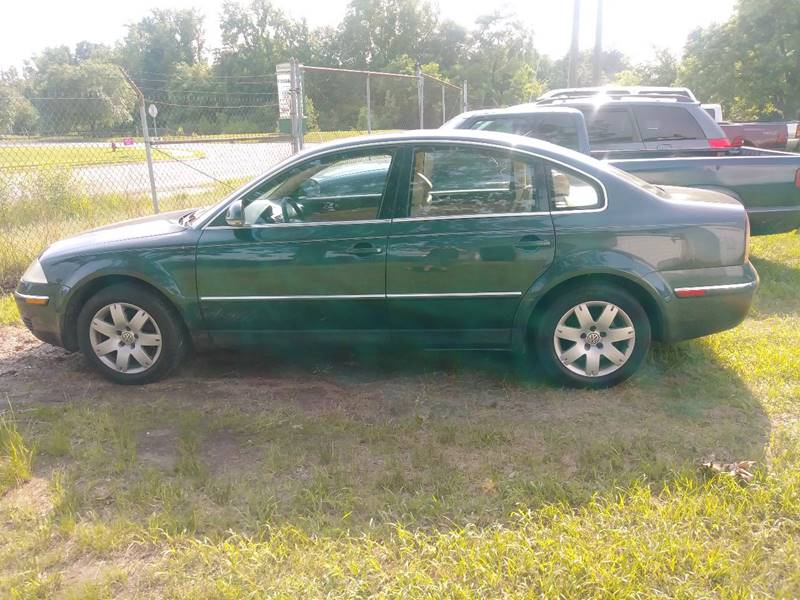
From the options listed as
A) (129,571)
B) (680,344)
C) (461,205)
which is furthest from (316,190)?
(680,344)

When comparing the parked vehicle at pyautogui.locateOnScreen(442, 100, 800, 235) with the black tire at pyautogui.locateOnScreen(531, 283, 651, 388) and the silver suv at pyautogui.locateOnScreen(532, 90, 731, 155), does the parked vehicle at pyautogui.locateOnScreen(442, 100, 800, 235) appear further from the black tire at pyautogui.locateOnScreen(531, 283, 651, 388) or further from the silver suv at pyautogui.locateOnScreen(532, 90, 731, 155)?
the black tire at pyautogui.locateOnScreen(531, 283, 651, 388)

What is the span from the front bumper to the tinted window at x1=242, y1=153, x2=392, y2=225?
1.43 metres

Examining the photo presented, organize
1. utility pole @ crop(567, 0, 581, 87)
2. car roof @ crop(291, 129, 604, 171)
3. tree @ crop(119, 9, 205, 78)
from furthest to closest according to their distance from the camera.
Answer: tree @ crop(119, 9, 205, 78)
utility pole @ crop(567, 0, 581, 87)
car roof @ crop(291, 129, 604, 171)

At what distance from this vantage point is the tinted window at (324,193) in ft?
13.5

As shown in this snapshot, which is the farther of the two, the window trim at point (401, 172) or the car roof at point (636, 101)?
the car roof at point (636, 101)

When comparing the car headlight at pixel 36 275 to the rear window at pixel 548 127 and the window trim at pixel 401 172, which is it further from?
the rear window at pixel 548 127

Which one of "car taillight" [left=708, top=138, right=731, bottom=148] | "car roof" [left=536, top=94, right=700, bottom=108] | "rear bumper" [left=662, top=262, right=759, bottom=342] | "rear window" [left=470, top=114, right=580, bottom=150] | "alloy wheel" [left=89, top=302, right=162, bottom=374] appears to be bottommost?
"alloy wheel" [left=89, top=302, right=162, bottom=374]

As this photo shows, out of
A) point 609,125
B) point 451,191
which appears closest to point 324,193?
point 451,191

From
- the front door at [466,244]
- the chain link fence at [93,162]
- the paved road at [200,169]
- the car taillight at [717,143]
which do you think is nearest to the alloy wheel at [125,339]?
the front door at [466,244]

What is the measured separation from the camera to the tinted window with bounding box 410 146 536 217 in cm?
Result: 403

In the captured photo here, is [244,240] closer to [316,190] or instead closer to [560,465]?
[316,190]

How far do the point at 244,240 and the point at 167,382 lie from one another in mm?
1154

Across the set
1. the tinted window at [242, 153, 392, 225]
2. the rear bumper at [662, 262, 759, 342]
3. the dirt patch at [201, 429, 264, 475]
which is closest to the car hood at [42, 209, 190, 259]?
the tinted window at [242, 153, 392, 225]

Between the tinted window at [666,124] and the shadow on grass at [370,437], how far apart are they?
3.89m
